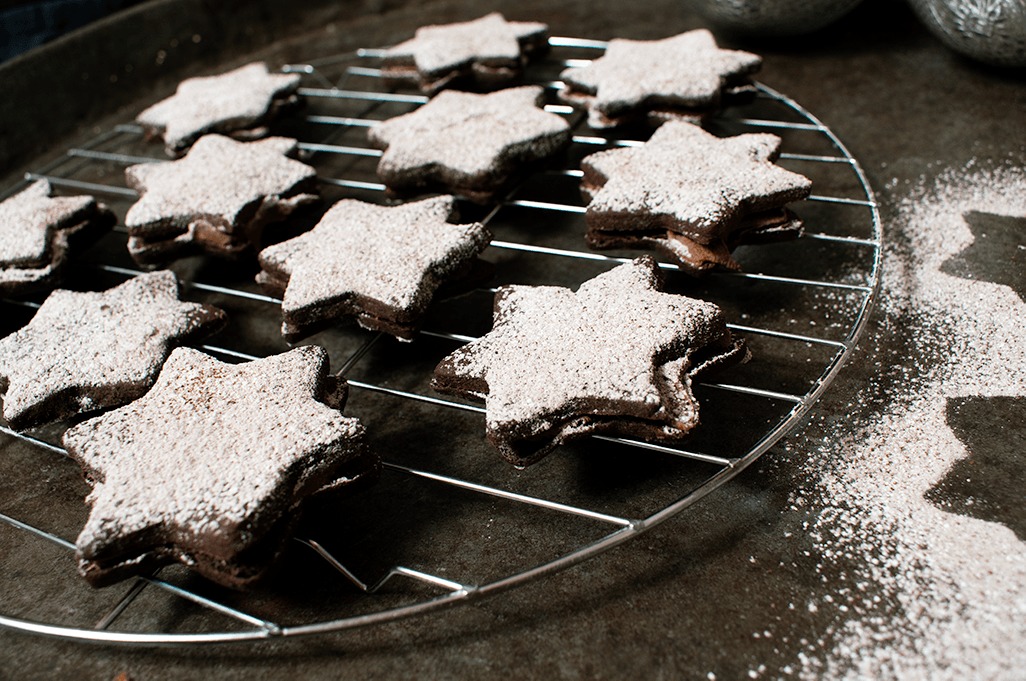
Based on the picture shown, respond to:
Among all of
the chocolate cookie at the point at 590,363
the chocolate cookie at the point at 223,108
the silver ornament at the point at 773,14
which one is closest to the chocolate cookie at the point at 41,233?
the chocolate cookie at the point at 223,108

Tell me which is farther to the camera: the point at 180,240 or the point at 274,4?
the point at 274,4

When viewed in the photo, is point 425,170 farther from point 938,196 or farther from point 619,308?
point 938,196

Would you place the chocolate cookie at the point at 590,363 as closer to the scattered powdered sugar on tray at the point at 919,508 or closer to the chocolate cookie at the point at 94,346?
the scattered powdered sugar on tray at the point at 919,508

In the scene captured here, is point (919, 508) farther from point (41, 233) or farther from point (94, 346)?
point (41, 233)

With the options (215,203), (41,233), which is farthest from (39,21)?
(215,203)

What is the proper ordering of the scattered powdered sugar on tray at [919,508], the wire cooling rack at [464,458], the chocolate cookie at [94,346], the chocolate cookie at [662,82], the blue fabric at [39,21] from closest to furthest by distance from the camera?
the scattered powdered sugar on tray at [919,508], the wire cooling rack at [464,458], the chocolate cookie at [94,346], the chocolate cookie at [662,82], the blue fabric at [39,21]

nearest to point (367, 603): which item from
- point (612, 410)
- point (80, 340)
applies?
point (612, 410)
